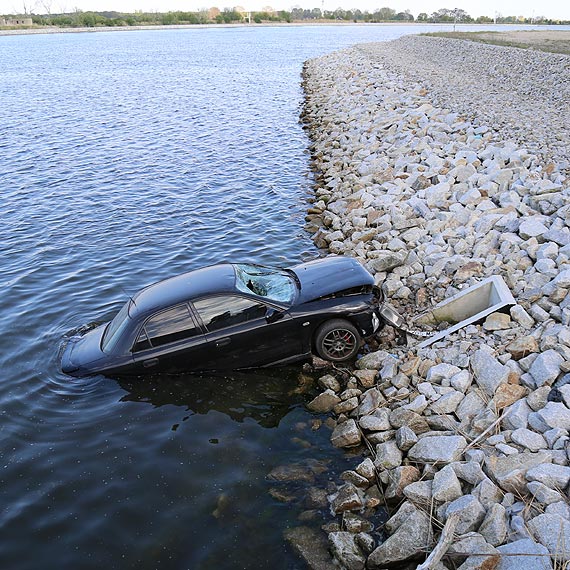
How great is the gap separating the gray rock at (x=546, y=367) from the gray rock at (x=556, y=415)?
1.65 feet

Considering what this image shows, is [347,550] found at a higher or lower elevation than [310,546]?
higher

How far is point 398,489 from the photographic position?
642 centimetres

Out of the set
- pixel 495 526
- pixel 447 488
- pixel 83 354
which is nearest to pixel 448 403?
pixel 447 488

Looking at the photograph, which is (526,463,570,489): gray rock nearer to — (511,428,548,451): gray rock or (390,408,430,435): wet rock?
(511,428,548,451): gray rock

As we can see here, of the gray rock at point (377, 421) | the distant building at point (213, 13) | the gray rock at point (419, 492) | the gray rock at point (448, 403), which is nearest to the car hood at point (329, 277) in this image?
the gray rock at point (377, 421)

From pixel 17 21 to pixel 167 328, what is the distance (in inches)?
6481

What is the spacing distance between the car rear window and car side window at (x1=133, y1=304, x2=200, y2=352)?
92 centimetres

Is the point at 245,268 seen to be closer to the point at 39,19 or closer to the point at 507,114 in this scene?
the point at 507,114

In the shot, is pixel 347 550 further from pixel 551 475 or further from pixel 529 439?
pixel 529 439

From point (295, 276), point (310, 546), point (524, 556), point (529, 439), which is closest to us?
point (524, 556)

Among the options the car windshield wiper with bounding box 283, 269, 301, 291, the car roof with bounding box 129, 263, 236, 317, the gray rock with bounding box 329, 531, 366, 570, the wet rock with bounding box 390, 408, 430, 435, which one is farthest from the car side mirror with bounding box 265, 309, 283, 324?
the gray rock with bounding box 329, 531, 366, 570

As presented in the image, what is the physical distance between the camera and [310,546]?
6.07m

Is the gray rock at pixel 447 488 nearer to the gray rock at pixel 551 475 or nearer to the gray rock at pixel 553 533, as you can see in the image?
the gray rock at pixel 551 475

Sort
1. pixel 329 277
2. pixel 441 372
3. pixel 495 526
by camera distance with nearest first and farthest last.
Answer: pixel 495 526 < pixel 441 372 < pixel 329 277
